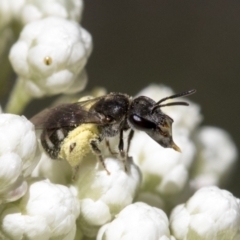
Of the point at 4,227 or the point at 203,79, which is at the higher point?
the point at 4,227

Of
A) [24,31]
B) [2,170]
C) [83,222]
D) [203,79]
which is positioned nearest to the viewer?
[2,170]

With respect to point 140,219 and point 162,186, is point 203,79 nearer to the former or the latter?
point 162,186

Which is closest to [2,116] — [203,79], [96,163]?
[96,163]

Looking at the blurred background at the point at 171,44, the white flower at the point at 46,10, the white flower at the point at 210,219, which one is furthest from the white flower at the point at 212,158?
the blurred background at the point at 171,44

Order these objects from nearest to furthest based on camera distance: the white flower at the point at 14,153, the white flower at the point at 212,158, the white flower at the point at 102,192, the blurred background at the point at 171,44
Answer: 1. the white flower at the point at 14,153
2. the white flower at the point at 102,192
3. the white flower at the point at 212,158
4. the blurred background at the point at 171,44

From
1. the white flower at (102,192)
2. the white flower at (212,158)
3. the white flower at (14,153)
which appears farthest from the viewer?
the white flower at (212,158)

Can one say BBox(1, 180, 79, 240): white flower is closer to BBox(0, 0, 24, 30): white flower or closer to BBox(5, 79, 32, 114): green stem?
BBox(5, 79, 32, 114): green stem

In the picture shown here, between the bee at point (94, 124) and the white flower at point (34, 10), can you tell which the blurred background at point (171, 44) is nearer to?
the white flower at point (34, 10)
